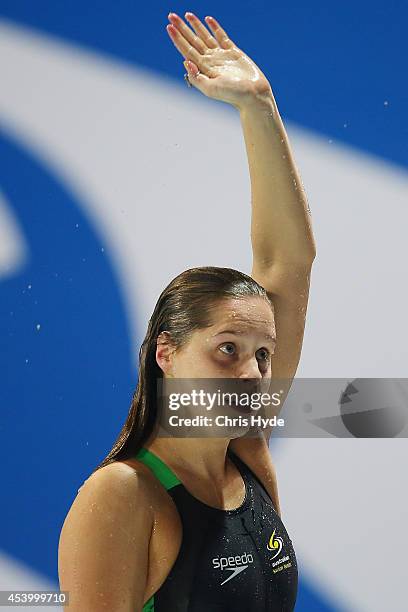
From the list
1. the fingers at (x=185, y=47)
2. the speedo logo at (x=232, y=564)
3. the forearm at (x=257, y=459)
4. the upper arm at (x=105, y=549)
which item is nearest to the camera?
the upper arm at (x=105, y=549)

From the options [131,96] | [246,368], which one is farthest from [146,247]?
[246,368]

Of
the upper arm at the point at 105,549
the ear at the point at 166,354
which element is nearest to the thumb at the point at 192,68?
the ear at the point at 166,354

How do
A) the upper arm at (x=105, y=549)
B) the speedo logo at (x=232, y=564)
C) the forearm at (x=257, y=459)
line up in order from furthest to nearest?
the forearm at (x=257, y=459)
the speedo logo at (x=232, y=564)
the upper arm at (x=105, y=549)

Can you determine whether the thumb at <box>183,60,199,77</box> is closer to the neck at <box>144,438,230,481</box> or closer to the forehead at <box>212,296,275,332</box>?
the forehead at <box>212,296,275,332</box>

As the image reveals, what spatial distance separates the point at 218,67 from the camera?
183 cm

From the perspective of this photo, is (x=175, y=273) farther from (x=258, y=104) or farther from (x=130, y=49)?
(x=258, y=104)

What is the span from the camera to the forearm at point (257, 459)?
1.74 meters

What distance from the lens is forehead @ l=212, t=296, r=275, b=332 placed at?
1.57m

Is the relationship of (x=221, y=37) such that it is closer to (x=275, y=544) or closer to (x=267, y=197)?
(x=267, y=197)

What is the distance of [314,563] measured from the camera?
105 inches

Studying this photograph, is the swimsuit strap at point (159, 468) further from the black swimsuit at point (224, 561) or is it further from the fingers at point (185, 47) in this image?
the fingers at point (185, 47)

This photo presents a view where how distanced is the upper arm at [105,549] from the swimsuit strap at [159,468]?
0.09m

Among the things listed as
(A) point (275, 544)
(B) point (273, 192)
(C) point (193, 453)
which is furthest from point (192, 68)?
(A) point (275, 544)

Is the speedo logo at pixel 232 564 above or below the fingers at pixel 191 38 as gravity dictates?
below
